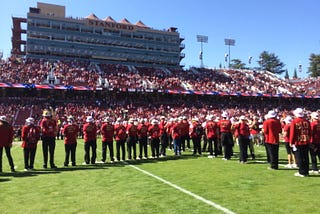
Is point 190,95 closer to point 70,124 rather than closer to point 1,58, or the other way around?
point 1,58

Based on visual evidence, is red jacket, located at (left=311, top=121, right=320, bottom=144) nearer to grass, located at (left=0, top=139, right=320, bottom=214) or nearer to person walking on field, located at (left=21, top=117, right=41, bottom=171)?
grass, located at (left=0, top=139, right=320, bottom=214)

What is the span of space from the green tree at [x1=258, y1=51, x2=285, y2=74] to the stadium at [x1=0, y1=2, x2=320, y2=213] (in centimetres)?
3945

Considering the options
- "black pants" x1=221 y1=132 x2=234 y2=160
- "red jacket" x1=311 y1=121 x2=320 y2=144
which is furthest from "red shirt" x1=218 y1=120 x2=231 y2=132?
"red jacket" x1=311 y1=121 x2=320 y2=144

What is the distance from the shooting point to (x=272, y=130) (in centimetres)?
1148

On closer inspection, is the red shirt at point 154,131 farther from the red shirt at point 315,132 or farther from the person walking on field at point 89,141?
the red shirt at point 315,132

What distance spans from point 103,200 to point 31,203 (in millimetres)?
1501

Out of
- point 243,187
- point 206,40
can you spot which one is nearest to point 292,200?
point 243,187

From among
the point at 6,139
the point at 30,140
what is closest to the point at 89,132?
the point at 30,140

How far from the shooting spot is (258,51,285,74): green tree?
11262 centimetres

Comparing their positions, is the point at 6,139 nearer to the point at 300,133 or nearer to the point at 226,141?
→ the point at 226,141

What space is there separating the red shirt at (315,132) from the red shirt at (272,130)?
1.08m

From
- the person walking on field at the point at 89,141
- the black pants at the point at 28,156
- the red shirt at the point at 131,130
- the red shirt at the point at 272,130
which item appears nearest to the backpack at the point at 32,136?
the black pants at the point at 28,156

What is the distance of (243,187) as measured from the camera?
835 cm

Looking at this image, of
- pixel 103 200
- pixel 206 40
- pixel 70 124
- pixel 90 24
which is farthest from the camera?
pixel 206 40
